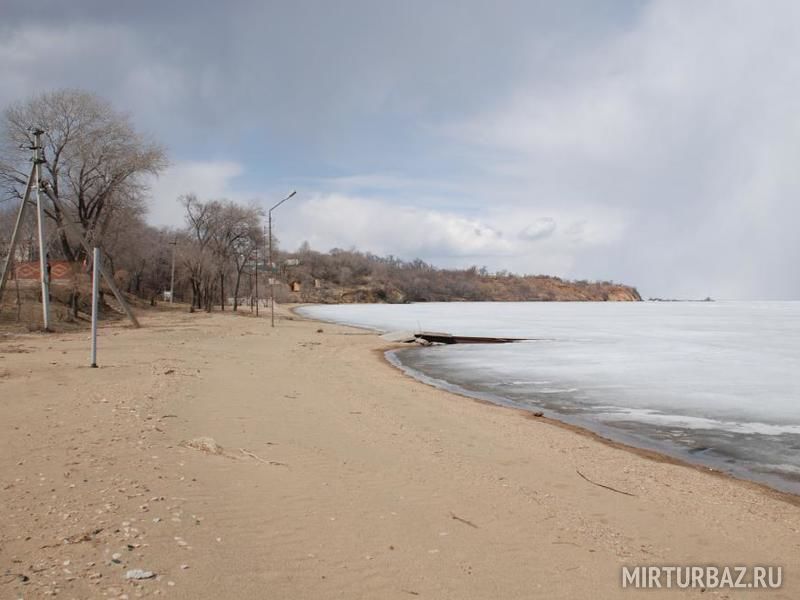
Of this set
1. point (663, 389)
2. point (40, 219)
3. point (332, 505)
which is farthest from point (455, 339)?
point (332, 505)

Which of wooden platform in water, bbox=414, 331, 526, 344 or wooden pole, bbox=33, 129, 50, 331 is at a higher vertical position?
wooden pole, bbox=33, 129, 50, 331

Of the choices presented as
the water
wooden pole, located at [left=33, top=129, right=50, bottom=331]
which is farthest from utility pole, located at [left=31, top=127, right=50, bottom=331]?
the water

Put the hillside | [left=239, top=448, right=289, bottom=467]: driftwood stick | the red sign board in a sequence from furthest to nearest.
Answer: the hillside < the red sign board < [left=239, top=448, right=289, bottom=467]: driftwood stick

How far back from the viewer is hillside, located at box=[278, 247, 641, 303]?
121 meters

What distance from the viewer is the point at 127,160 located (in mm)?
29047

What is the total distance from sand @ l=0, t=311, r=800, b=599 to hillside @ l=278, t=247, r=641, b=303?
89513 mm

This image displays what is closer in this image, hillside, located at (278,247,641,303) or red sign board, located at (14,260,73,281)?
red sign board, located at (14,260,73,281)

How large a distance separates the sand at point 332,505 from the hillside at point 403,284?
8951cm

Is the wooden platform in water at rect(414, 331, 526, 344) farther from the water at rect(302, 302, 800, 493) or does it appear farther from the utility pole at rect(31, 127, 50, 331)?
the utility pole at rect(31, 127, 50, 331)

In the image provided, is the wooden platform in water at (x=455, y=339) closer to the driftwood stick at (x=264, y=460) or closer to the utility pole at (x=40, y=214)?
the utility pole at (x=40, y=214)

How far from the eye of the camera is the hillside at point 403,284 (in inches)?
4781

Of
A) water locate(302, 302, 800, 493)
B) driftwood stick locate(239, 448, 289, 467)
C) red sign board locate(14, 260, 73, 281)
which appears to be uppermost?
red sign board locate(14, 260, 73, 281)

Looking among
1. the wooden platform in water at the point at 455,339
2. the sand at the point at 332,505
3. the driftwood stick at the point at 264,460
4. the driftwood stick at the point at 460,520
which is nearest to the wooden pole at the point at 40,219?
the sand at the point at 332,505

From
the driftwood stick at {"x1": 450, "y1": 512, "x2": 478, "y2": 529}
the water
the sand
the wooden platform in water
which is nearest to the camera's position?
the sand
